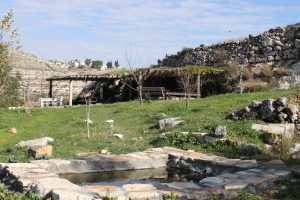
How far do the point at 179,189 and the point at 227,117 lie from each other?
23.4ft

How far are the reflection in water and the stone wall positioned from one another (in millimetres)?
16344

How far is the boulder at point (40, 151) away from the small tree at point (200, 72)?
1431 cm

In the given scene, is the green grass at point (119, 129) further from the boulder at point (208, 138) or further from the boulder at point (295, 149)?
the boulder at point (295, 149)

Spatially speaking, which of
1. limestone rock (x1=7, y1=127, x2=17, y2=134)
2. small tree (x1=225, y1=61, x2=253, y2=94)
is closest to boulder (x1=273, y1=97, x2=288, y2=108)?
limestone rock (x1=7, y1=127, x2=17, y2=134)

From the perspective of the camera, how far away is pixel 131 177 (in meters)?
7.67

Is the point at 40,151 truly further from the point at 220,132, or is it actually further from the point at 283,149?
the point at 283,149

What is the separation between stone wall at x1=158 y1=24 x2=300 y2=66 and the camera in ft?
74.7

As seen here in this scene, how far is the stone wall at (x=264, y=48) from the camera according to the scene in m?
22.8

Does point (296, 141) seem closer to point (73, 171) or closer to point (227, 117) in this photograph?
point (227, 117)

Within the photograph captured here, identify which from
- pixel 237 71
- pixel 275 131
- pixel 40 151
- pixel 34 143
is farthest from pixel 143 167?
pixel 237 71

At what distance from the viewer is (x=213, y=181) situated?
6293 millimetres

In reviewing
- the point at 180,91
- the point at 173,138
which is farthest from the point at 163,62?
the point at 173,138

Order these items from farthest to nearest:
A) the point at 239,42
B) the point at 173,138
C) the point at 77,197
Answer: the point at 239,42 → the point at 173,138 → the point at 77,197

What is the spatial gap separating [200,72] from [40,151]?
1482 cm
